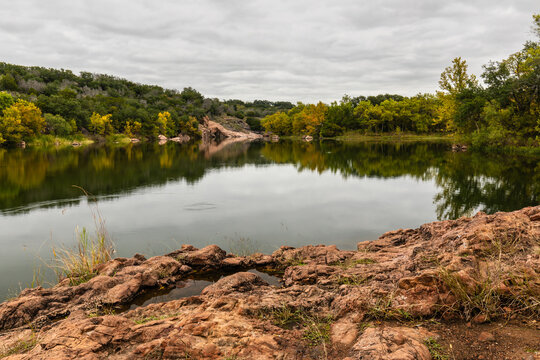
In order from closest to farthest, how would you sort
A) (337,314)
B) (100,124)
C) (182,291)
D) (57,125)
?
1. (337,314)
2. (182,291)
3. (57,125)
4. (100,124)

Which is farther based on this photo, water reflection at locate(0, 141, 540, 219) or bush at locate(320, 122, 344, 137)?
bush at locate(320, 122, 344, 137)

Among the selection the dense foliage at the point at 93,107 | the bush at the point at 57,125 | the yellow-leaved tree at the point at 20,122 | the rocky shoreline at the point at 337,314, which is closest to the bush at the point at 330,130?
the dense foliage at the point at 93,107

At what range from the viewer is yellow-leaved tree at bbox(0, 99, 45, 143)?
5512 centimetres

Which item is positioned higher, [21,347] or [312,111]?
[312,111]

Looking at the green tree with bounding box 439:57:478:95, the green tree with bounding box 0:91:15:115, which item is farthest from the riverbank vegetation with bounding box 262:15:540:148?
the green tree with bounding box 0:91:15:115

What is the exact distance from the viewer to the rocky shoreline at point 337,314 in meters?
4.39

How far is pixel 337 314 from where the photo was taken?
5555 mm

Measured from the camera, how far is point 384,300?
215 inches

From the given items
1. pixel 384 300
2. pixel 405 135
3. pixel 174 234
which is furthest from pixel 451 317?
pixel 405 135

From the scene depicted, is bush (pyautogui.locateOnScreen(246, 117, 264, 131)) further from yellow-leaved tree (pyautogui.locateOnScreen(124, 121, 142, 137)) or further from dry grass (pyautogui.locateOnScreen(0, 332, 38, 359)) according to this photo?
dry grass (pyautogui.locateOnScreen(0, 332, 38, 359))

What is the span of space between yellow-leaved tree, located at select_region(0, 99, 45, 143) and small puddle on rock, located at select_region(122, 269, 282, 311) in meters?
62.9

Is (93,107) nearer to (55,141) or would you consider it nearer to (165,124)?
Result: (55,141)

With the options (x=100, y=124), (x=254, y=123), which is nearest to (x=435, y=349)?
(x=100, y=124)

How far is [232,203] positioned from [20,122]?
57.9 metres
